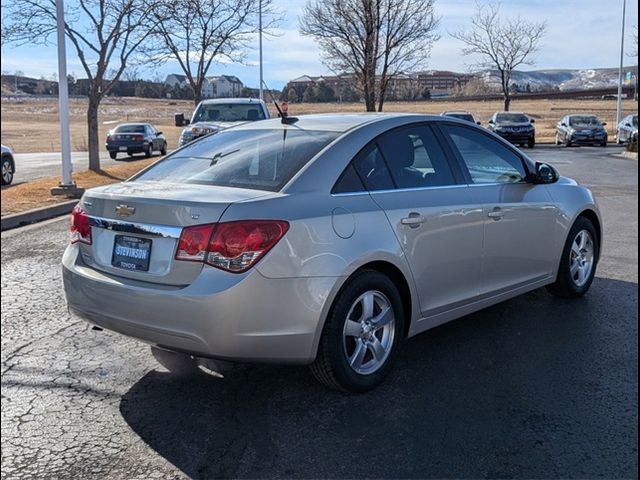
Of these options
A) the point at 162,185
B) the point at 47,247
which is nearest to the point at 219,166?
the point at 162,185

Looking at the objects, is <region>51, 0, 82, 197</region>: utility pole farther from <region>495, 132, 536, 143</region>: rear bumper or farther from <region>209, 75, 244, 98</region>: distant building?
<region>495, 132, 536, 143</region>: rear bumper

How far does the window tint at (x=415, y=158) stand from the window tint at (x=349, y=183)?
358 mm

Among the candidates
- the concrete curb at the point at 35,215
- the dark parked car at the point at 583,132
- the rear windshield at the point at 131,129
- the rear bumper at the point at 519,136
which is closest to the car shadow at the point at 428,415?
the concrete curb at the point at 35,215

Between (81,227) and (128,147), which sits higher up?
(128,147)

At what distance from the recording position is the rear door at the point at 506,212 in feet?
16.3

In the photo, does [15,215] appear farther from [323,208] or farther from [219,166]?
[323,208]

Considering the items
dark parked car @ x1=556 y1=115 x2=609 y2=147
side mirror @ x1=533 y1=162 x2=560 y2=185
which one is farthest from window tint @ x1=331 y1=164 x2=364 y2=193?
dark parked car @ x1=556 y1=115 x2=609 y2=147

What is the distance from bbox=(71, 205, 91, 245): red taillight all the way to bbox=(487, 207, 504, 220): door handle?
8.87 ft

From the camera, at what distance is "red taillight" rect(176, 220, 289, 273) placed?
11.5 feet

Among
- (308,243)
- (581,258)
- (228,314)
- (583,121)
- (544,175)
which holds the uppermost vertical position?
(583,121)

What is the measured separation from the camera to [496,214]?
16.3 feet

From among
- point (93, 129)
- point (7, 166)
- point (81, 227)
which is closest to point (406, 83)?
point (93, 129)

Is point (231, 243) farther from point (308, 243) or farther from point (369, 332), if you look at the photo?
point (369, 332)

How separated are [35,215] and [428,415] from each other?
882 centimetres
